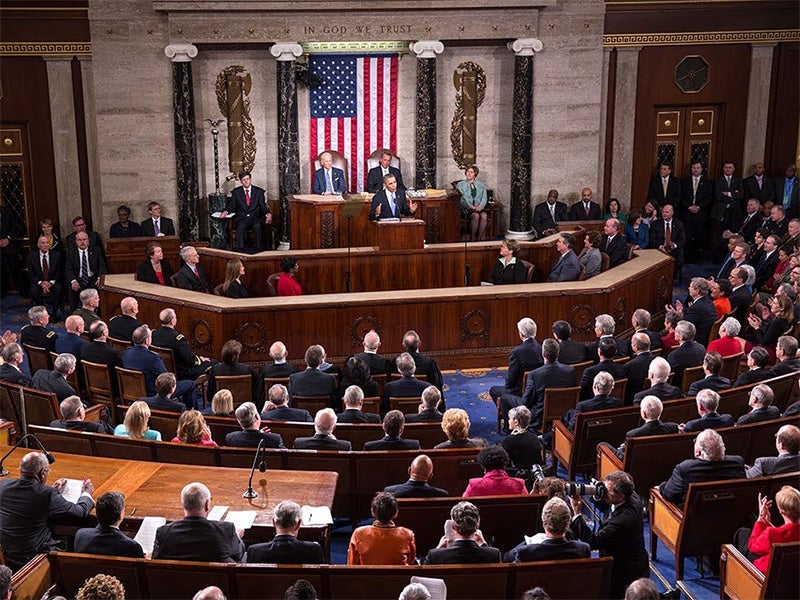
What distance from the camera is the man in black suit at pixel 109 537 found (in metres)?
5.44

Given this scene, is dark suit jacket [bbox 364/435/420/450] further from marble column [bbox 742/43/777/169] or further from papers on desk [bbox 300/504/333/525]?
marble column [bbox 742/43/777/169]

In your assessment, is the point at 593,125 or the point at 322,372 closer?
the point at 322,372

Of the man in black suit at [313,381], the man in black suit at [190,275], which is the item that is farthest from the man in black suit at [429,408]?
the man in black suit at [190,275]

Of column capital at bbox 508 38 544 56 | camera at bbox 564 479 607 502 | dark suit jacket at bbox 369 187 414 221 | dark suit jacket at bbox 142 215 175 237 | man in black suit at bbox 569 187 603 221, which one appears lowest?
camera at bbox 564 479 607 502

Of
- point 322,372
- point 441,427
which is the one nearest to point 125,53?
point 322,372

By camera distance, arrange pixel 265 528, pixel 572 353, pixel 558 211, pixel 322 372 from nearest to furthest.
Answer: pixel 265 528
pixel 322 372
pixel 572 353
pixel 558 211

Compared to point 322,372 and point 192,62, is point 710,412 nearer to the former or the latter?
point 322,372

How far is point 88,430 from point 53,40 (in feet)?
29.6

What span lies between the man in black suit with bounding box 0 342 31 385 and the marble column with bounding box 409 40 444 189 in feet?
27.1

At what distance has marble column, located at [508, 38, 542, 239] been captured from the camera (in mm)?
15359

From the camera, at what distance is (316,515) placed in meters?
5.90

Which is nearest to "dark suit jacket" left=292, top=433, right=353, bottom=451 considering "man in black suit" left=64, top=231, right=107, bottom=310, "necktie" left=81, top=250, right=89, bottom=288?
"man in black suit" left=64, top=231, right=107, bottom=310

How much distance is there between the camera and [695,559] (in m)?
7.06

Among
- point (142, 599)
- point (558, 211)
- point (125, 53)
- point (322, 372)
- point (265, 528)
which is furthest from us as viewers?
point (558, 211)
